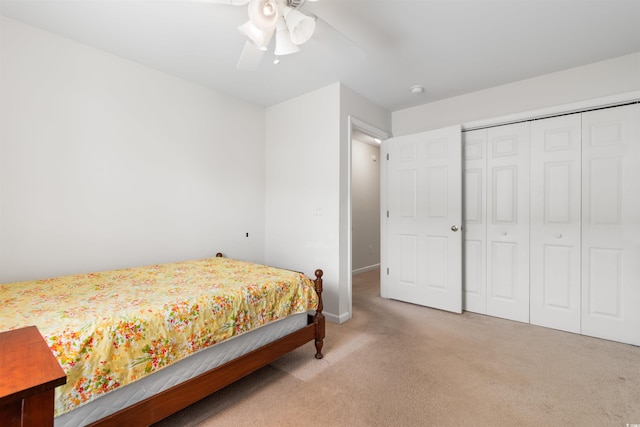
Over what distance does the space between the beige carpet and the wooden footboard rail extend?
0.19m

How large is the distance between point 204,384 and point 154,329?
1.42 feet

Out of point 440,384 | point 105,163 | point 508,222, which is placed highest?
point 105,163

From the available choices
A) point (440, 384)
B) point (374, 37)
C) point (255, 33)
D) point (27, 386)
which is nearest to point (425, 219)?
point (440, 384)

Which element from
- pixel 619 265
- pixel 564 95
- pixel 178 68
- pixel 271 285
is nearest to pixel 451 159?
pixel 564 95

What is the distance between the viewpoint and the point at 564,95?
2.76m

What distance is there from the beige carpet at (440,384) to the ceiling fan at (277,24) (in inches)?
82.0

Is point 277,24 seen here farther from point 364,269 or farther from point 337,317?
point 364,269

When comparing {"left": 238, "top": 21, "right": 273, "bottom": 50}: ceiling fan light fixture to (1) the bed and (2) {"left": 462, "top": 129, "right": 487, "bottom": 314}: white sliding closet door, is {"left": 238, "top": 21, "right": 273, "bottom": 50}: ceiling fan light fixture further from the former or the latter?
(2) {"left": 462, "top": 129, "right": 487, "bottom": 314}: white sliding closet door

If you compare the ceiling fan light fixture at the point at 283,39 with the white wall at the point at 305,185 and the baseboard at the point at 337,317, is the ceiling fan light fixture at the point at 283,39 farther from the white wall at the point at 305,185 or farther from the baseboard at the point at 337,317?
the baseboard at the point at 337,317

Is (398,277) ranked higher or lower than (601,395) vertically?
higher

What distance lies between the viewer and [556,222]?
2795 millimetres

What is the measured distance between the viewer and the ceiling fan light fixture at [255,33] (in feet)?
4.96

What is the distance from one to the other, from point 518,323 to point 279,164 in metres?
3.12

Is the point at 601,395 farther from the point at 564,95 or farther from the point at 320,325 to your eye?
the point at 564,95
